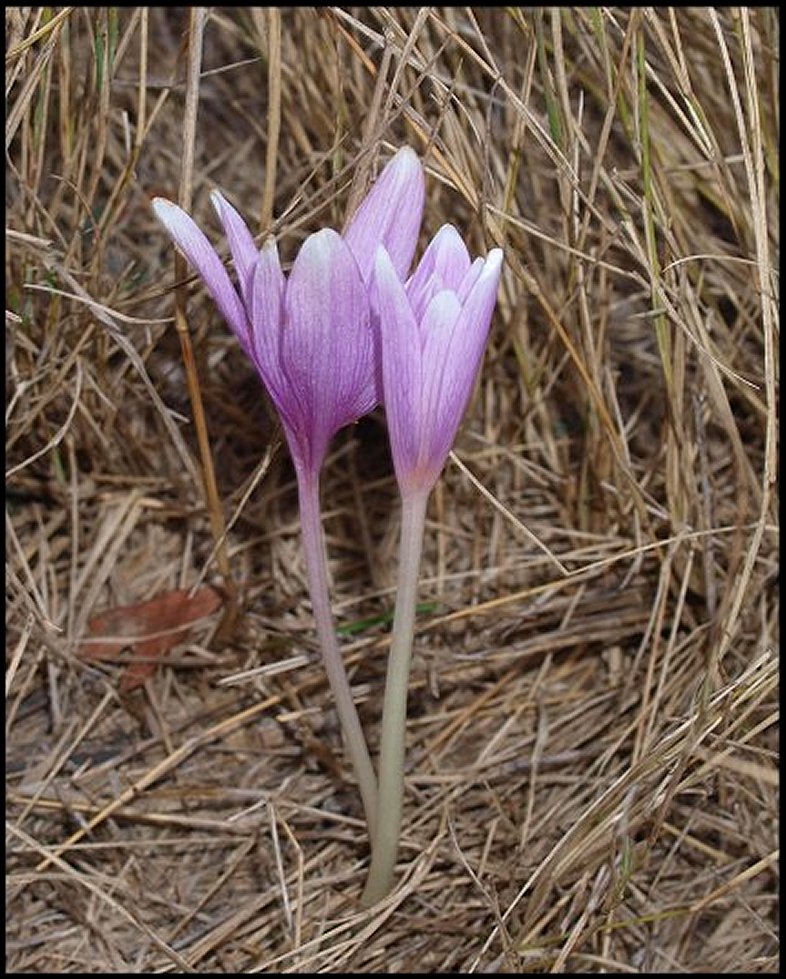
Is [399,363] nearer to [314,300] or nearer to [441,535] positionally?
[314,300]

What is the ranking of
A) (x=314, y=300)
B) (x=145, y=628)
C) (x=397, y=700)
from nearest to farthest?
(x=314, y=300), (x=397, y=700), (x=145, y=628)

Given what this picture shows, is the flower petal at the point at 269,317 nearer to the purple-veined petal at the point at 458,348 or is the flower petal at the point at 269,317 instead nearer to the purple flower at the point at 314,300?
the purple flower at the point at 314,300

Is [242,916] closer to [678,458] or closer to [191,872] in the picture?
[191,872]

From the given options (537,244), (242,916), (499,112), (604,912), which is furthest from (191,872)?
(499,112)

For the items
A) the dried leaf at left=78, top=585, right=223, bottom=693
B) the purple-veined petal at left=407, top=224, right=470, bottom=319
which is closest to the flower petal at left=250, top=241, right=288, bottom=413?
the purple-veined petal at left=407, top=224, right=470, bottom=319

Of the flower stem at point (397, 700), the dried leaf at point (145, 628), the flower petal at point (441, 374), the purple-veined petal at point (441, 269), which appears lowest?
the dried leaf at point (145, 628)

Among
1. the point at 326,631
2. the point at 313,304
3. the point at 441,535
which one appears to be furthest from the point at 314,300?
the point at 441,535

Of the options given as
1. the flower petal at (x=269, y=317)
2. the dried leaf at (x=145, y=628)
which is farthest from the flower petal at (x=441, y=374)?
the dried leaf at (x=145, y=628)

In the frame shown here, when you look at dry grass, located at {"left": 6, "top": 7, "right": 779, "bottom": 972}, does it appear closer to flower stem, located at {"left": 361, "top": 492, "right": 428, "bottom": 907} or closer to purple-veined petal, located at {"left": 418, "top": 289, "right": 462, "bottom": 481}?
flower stem, located at {"left": 361, "top": 492, "right": 428, "bottom": 907}
